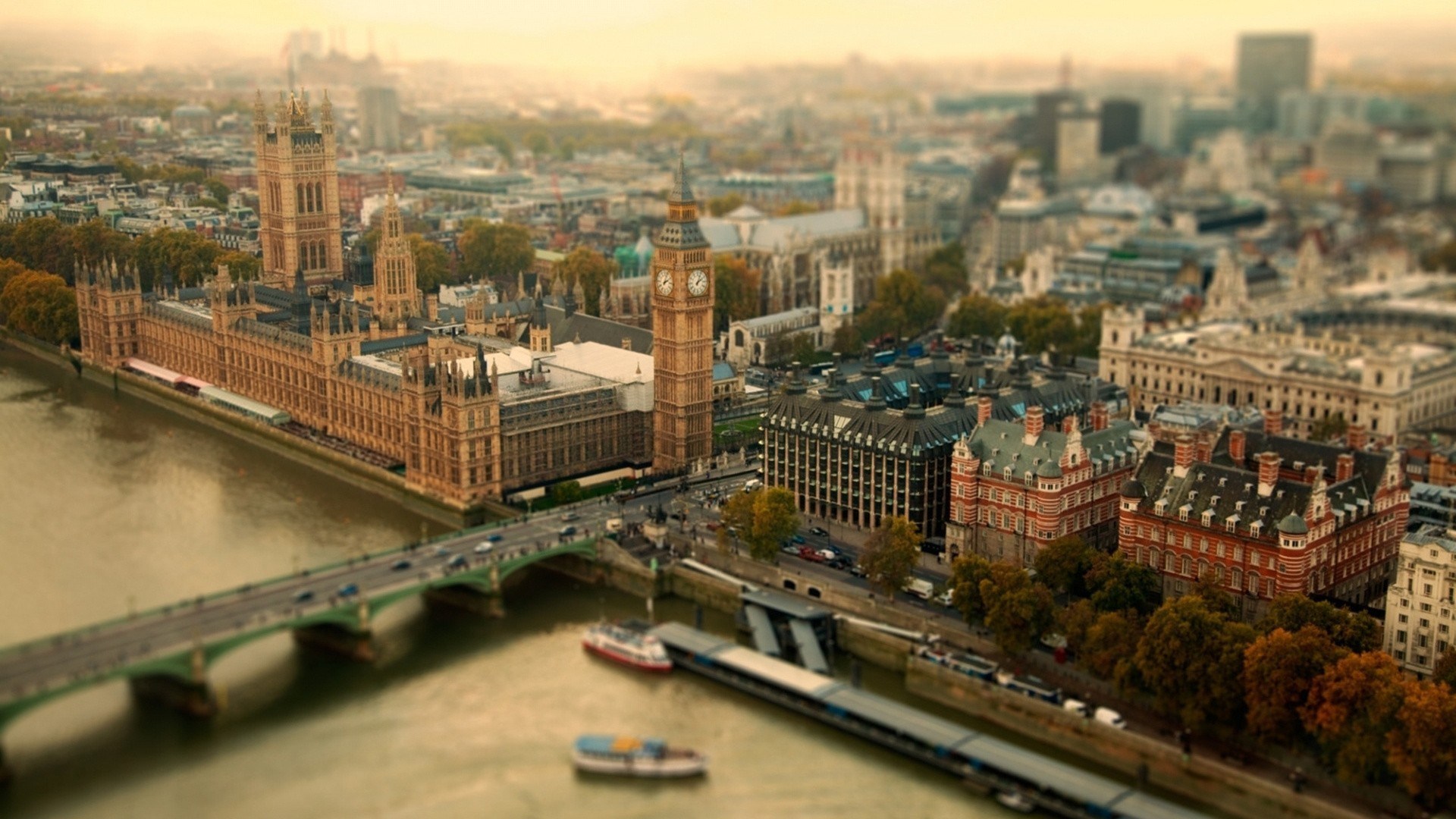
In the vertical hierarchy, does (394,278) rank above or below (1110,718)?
above

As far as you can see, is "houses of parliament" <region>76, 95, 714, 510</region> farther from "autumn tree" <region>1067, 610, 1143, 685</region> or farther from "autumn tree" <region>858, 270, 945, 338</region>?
"autumn tree" <region>1067, 610, 1143, 685</region>

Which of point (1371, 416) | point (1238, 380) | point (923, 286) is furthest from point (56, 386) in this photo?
point (1371, 416)

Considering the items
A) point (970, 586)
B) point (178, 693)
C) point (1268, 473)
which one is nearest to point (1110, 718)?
point (970, 586)

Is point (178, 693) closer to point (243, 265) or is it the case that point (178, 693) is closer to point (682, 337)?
point (682, 337)

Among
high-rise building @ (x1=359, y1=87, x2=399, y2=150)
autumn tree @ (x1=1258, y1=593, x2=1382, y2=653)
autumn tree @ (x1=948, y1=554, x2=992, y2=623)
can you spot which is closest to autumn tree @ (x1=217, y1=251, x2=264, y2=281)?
high-rise building @ (x1=359, y1=87, x2=399, y2=150)

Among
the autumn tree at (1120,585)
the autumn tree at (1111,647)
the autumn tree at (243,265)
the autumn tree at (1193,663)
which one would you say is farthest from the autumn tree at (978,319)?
the autumn tree at (1193,663)

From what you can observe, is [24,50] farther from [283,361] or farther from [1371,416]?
[1371,416]

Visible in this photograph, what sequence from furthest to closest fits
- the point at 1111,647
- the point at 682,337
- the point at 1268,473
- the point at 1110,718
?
1. the point at 682,337
2. the point at 1268,473
3. the point at 1111,647
4. the point at 1110,718

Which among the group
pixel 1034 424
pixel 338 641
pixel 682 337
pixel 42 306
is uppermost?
pixel 682 337
